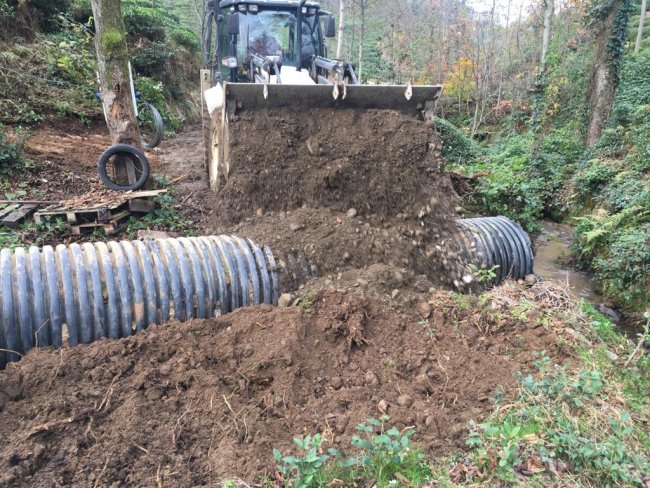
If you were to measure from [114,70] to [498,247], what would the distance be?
19.9 feet

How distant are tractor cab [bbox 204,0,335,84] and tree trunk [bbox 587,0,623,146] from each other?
810 cm

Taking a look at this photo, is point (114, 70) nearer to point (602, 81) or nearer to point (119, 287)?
point (119, 287)

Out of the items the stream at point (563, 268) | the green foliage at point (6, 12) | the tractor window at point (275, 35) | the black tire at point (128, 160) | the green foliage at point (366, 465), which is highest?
the green foliage at point (6, 12)

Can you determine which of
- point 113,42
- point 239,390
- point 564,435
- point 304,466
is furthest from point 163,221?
point 564,435

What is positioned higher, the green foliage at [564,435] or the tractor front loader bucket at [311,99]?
the tractor front loader bucket at [311,99]

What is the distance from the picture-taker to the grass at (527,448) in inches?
96.7

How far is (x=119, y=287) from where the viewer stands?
4.09 m

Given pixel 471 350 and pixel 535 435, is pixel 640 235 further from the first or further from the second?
pixel 535 435

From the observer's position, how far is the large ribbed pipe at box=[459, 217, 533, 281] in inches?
231

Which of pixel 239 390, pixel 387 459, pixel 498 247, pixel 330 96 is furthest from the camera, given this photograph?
pixel 498 247

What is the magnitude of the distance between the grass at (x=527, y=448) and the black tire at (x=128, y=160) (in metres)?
5.60

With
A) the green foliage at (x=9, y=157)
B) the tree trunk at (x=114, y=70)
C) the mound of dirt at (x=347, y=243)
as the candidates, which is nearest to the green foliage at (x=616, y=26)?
the mound of dirt at (x=347, y=243)

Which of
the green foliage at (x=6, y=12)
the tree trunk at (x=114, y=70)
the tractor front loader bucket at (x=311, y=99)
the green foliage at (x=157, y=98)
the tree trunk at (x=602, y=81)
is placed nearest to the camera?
the tractor front loader bucket at (x=311, y=99)

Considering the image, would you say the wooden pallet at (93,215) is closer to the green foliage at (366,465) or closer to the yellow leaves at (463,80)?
the green foliage at (366,465)
